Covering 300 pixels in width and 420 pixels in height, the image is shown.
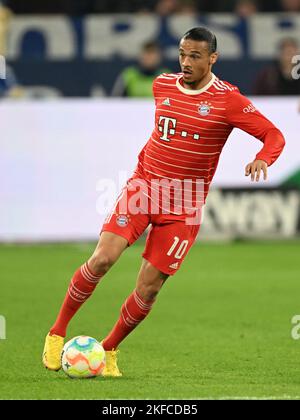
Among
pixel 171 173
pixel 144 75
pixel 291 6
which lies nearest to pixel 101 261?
pixel 171 173

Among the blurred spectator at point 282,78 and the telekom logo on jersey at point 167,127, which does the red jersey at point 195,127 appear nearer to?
the telekom logo on jersey at point 167,127

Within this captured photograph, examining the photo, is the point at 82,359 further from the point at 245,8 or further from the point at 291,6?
the point at 291,6

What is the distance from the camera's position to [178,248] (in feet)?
25.6

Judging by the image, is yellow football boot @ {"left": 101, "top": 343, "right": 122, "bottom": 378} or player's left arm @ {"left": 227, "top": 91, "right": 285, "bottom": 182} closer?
player's left arm @ {"left": 227, "top": 91, "right": 285, "bottom": 182}

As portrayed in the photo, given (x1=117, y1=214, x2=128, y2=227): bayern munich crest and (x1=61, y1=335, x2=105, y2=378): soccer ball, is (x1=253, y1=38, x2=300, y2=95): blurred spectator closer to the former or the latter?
(x1=117, y1=214, x2=128, y2=227): bayern munich crest

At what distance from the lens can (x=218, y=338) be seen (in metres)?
9.38

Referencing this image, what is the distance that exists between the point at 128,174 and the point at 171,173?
23.3 ft

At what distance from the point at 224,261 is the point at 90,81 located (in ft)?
16.4

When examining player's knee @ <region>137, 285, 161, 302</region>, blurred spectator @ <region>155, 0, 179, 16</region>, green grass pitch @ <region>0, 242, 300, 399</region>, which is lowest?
green grass pitch @ <region>0, 242, 300, 399</region>

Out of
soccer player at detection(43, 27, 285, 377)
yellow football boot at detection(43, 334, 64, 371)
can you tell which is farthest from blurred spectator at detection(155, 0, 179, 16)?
yellow football boot at detection(43, 334, 64, 371)

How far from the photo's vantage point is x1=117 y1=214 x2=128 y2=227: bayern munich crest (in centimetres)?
770

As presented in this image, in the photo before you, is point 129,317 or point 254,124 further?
point 129,317

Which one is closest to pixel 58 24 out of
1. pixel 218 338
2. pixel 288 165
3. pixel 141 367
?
pixel 288 165

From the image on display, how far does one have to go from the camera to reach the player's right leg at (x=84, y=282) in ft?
24.8
